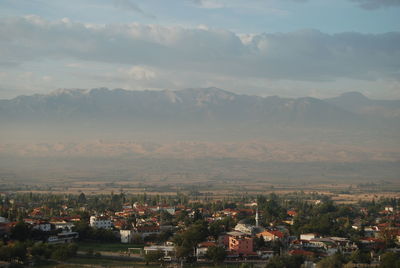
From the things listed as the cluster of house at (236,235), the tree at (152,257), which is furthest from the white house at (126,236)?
the tree at (152,257)

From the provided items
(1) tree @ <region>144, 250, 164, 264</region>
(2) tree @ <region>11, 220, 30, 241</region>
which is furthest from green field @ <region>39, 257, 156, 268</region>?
(2) tree @ <region>11, 220, 30, 241</region>

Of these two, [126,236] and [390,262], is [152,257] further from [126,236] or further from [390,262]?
[390,262]

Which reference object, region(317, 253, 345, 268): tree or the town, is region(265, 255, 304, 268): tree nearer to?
the town

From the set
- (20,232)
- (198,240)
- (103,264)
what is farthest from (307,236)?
(20,232)

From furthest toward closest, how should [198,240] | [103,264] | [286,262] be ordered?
[198,240] < [103,264] < [286,262]

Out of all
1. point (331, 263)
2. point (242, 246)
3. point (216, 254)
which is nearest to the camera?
point (331, 263)

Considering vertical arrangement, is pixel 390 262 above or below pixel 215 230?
below

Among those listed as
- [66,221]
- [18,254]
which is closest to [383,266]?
[18,254]

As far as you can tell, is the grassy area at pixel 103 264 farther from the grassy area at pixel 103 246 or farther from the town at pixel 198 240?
the grassy area at pixel 103 246

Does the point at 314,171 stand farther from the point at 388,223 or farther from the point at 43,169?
the point at 388,223
